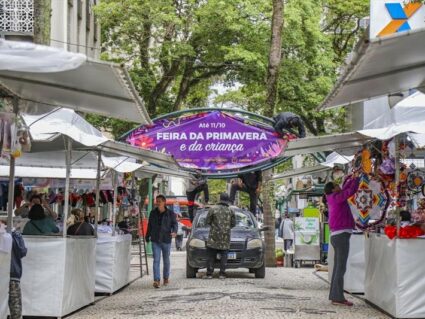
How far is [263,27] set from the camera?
31.5 metres

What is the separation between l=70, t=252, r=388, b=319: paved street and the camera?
12.1 m

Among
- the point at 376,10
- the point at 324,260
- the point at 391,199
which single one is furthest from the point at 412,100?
the point at 324,260

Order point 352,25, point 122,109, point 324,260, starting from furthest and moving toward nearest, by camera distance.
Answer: point 352,25
point 324,260
point 122,109

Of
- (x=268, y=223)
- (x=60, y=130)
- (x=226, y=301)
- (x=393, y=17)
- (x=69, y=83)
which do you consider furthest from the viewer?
(x=268, y=223)

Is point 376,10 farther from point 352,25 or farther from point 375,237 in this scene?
point 352,25

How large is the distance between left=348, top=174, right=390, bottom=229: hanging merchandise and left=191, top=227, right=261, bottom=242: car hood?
641 centimetres

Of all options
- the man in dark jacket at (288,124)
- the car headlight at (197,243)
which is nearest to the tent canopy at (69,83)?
the man in dark jacket at (288,124)

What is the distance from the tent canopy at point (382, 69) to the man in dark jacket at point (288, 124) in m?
6.43

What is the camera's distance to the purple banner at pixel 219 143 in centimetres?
1789

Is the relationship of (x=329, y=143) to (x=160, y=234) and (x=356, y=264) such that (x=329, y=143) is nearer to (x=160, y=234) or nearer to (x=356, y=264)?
(x=356, y=264)

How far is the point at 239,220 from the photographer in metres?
20.8

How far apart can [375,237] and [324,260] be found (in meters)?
13.5

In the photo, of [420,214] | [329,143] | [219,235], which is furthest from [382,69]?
[219,235]

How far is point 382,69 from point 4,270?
4627 millimetres
